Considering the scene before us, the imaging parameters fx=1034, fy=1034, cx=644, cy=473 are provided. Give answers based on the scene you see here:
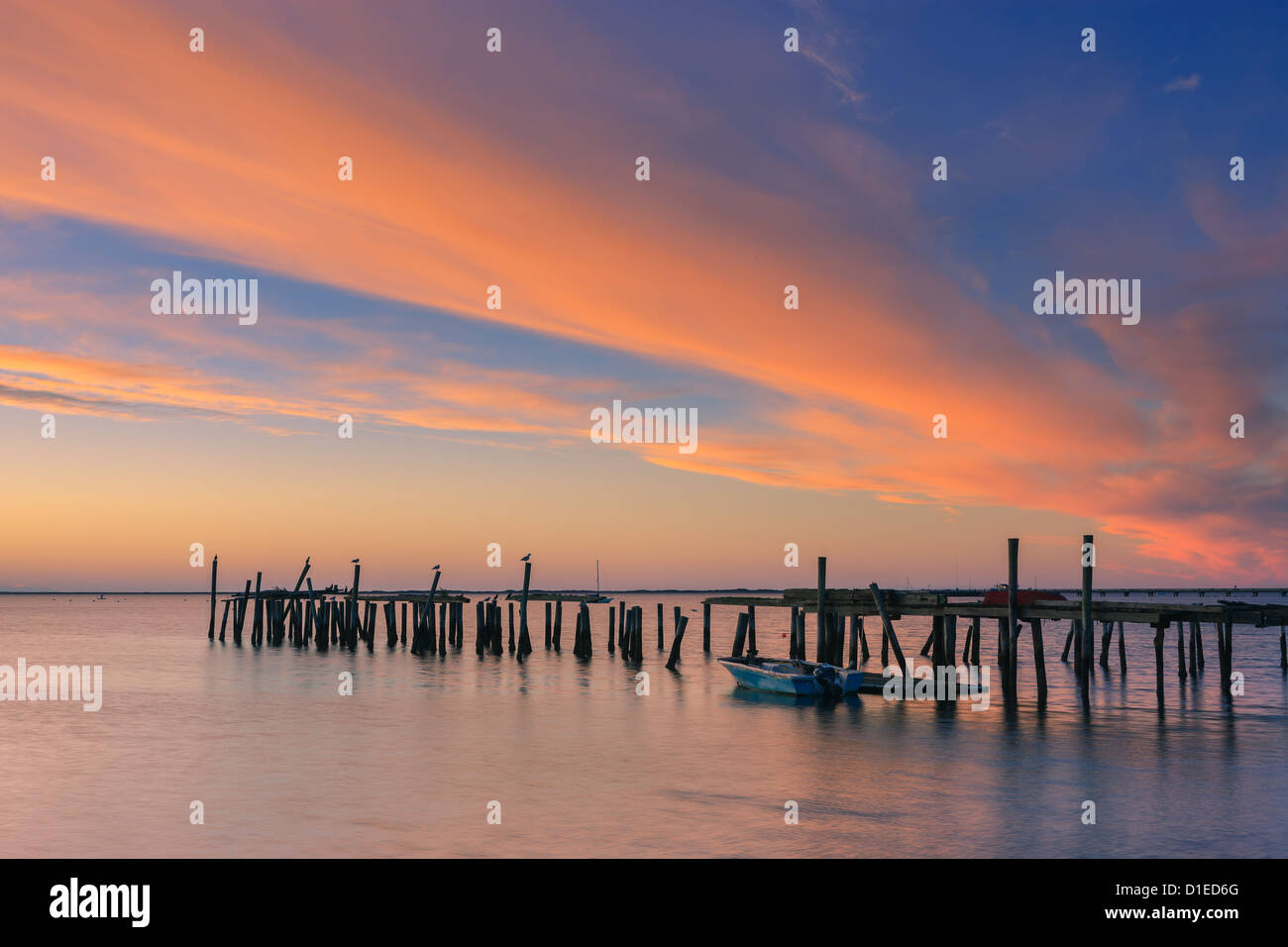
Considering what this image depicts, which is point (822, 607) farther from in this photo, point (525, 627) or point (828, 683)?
point (525, 627)

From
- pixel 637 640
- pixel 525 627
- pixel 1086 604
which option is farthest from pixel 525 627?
pixel 1086 604

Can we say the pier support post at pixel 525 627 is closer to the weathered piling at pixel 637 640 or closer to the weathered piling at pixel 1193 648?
the weathered piling at pixel 637 640

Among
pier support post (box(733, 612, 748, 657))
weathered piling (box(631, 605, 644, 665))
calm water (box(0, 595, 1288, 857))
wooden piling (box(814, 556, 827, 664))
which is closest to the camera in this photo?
calm water (box(0, 595, 1288, 857))

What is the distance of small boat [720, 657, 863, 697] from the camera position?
33906 mm

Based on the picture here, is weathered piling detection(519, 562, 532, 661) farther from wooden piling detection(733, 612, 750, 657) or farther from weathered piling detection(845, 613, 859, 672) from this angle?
weathered piling detection(845, 613, 859, 672)

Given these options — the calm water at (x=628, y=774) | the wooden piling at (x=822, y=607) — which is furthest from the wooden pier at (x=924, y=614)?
the calm water at (x=628, y=774)

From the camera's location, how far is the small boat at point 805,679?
33.9 metres

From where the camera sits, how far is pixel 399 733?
27.9 metres

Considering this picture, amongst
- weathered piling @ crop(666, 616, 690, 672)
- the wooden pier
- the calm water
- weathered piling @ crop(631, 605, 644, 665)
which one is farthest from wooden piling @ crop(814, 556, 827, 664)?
weathered piling @ crop(631, 605, 644, 665)

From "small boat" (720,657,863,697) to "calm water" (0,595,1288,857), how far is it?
1226 millimetres

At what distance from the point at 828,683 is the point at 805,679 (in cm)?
75

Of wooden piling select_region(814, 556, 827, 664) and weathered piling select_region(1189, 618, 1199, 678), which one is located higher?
wooden piling select_region(814, 556, 827, 664)

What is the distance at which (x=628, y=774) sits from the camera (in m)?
22.0

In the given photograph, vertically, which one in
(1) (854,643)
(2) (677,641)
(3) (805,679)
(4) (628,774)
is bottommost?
(4) (628,774)
